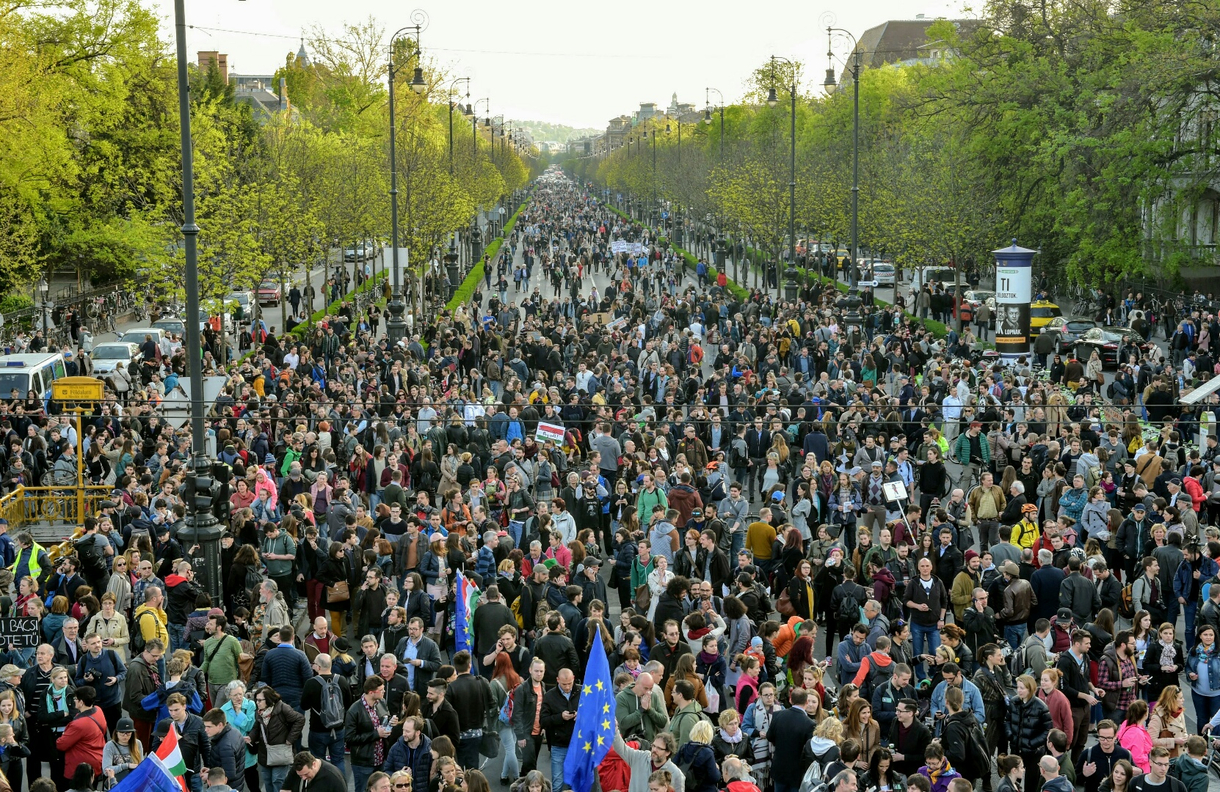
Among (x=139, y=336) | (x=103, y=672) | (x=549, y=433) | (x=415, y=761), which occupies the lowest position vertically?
(x=415, y=761)

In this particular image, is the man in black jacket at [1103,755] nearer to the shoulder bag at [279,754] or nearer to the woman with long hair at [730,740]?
the woman with long hair at [730,740]

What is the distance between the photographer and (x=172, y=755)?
10195 millimetres

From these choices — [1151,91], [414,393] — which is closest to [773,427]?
[414,393]

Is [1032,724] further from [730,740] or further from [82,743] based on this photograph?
[82,743]

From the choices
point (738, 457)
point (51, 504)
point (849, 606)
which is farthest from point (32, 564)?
point (738, 457)

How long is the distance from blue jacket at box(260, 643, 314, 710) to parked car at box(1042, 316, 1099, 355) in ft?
103

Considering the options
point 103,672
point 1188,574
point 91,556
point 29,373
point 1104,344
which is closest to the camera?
point 103,672

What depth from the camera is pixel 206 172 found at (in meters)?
42.2

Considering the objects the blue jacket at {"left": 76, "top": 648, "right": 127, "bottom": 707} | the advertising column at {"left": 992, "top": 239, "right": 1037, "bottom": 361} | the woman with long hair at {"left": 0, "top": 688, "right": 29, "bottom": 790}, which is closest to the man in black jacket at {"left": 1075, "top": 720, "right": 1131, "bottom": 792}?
the blue jacket at {"left": 76, "top": 648, "right": 127, "bottom": 707}

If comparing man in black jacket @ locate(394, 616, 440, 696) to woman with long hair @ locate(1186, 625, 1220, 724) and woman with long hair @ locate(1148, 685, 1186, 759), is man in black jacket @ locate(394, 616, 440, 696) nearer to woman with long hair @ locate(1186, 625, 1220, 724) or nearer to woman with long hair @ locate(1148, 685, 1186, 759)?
woman with long hair @ locate(1148, 685, 1186, 759)

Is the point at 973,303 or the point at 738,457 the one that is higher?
the point at 973,303

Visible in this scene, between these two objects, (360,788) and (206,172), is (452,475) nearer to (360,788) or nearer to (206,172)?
(360,788)

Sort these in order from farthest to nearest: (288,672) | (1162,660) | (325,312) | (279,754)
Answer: (325,312) → (1162,660) → (288,672) → (279,754)

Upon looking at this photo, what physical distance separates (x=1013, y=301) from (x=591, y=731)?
23333 millimetres
